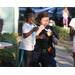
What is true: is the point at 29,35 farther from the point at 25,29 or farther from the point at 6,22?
the point at 6,22

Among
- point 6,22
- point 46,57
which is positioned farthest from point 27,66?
point 6,22

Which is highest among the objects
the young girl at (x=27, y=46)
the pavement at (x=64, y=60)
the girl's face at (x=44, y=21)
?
the girl's face at (x=44, y=21)

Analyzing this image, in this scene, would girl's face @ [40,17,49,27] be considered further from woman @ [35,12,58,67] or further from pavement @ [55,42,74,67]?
pavement @ [55,42,74,67]

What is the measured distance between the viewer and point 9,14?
877 centimetres

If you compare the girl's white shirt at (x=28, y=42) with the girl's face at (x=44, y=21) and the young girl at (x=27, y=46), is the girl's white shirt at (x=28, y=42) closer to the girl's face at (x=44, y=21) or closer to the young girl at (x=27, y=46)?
the young girl at (x=27, y=46)

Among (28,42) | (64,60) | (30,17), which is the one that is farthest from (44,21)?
(64,60)

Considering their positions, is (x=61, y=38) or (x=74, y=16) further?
(x=61, y=38)

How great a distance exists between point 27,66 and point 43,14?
3.68 feet

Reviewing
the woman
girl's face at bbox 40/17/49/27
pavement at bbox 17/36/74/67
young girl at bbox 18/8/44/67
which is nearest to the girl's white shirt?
young girl at bbox 18/8/44/67

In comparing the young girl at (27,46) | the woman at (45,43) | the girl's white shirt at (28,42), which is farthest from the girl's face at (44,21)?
the girl's white shirt at (28,42)

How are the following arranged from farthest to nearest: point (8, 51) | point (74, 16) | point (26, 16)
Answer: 1. point (8, 51)
2. point (74, 16)
3. point (26, 16)

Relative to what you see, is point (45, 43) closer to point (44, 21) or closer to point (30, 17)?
point (44, 21)

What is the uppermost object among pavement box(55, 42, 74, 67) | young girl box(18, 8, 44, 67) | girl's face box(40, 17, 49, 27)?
girl's face box(40, 17, 49, 27)

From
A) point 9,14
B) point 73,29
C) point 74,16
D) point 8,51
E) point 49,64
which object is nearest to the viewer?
point 49,64
